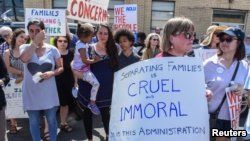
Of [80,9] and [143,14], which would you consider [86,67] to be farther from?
[143,14]

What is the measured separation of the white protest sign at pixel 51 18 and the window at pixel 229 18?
44.9 ft

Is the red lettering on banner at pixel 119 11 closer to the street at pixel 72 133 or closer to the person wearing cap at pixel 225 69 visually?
the street at pixel 72 133

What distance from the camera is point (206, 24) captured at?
730 inches

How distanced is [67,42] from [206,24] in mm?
13494

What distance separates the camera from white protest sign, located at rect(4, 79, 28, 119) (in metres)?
5.69

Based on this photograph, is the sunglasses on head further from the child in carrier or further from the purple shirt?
the child in carrier

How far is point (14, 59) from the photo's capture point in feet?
19.4

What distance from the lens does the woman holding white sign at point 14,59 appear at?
231 inches

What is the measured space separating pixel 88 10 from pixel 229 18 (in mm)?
14363

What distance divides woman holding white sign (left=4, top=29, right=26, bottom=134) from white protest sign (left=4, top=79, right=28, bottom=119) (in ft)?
0.46

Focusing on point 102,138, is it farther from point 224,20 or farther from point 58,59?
point 224,20

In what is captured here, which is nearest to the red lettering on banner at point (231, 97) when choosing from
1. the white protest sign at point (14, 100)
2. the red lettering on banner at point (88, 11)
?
the white protest sign at point (14, 100)

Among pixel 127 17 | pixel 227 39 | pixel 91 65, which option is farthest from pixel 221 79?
pixel 127 17

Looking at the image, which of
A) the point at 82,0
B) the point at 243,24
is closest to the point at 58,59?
the point at 82,0
